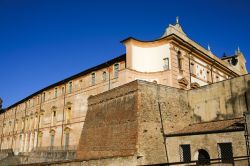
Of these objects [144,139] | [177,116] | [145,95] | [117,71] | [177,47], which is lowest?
[144,139]

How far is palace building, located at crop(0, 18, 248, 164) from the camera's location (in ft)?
64.5

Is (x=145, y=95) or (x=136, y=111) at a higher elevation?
(x=145, y=95)

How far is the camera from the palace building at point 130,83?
1967 cm

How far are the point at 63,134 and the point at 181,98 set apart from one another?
1766 cm

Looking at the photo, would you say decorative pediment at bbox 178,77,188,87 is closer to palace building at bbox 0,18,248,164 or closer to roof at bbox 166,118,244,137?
palace building at bbox 0,18,248,164

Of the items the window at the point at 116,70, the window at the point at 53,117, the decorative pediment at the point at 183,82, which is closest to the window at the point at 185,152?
the decorative pediment at the point at 183,82

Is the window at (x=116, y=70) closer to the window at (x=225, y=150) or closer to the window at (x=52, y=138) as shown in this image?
the window at (x=225, y=150)

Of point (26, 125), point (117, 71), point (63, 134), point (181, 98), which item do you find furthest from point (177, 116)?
point (26, 125)

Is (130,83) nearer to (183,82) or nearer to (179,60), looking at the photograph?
(183,82)

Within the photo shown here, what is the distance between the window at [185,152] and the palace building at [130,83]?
0.06m

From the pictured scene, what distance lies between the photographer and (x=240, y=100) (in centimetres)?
1633

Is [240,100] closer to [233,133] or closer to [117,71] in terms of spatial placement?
[233,133]

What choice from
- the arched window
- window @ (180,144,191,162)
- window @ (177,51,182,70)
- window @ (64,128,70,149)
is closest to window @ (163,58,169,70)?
window @ (177,51,182,70)

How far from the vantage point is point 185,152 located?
15.9m
